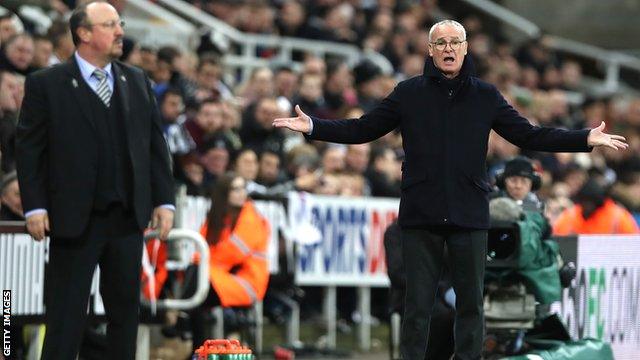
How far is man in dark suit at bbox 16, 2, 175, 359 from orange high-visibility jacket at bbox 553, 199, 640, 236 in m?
7.08

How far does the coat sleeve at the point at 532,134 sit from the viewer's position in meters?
9.78

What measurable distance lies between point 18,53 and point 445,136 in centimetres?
554

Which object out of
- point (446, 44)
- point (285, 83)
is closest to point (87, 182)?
point (446, 44)

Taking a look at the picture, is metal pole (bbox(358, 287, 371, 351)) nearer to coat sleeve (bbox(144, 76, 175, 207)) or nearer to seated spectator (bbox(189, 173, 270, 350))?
seated spectator (bbox(189, 173, 270, 350))

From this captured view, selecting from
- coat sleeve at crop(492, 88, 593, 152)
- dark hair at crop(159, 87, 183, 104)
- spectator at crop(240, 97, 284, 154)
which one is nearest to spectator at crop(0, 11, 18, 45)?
dark hair at crop(159, 87, 183, 104)

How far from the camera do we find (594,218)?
52.4 feet

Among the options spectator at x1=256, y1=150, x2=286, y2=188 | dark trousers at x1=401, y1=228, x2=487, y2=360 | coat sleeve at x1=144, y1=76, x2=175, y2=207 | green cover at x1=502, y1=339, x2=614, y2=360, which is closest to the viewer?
coat sleeve at x1=144, y1=76, x2=175, y2=207

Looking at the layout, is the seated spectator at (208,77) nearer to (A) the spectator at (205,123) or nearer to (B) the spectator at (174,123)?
(A) the spectator at (205,123)

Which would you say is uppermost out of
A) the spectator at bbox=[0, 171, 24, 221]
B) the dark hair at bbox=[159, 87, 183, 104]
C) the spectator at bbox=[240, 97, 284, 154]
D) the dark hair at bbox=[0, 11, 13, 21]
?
the dark hair at bbox=[0, 11, 13, 21]

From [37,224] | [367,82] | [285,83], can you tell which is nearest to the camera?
[37,224]

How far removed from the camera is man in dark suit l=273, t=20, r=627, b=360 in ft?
31.8

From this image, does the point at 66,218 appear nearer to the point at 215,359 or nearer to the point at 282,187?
the point at 215,359

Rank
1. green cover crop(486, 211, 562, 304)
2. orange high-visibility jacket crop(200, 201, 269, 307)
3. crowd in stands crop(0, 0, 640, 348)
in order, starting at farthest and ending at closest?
crowd in stands crop(0, 0, 640, 348), orange high-visibility jacket crop(200, 201, 269, 307), green cover crop(486, 211, 562, 304)

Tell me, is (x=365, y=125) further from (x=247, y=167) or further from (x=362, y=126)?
(x=247, y=167)
